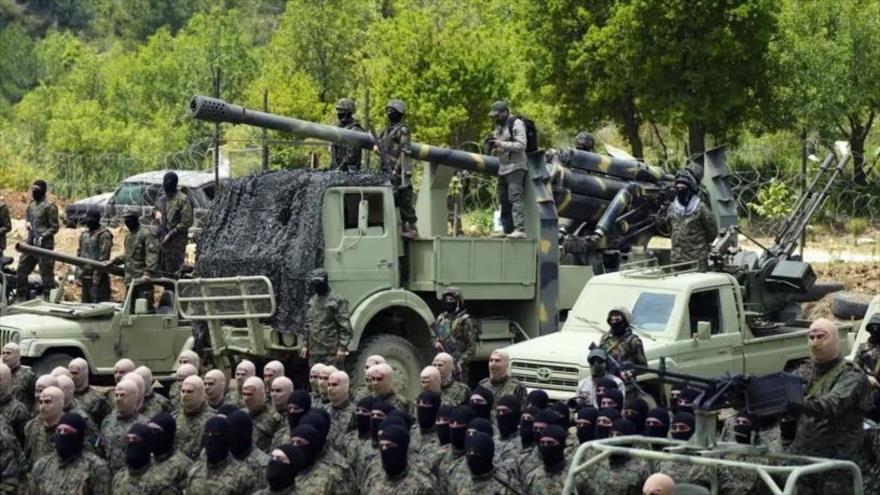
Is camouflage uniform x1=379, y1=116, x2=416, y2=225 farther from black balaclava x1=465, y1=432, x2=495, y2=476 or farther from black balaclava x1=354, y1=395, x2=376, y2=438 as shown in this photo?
black balaclava x1=465, y1=432, x2=495, y2=476

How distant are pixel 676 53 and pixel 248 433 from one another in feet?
77.8

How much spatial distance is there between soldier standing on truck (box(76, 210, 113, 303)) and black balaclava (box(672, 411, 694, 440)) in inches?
392

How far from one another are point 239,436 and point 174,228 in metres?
9.46

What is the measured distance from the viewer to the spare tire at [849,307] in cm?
2030

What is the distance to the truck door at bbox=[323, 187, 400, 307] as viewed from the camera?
688 inches

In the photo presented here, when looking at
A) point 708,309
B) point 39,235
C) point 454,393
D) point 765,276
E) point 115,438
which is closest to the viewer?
point 115,438

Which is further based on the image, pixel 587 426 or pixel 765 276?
pixel 765 276

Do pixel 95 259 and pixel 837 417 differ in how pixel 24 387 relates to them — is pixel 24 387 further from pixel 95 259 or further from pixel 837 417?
pixel 837 417

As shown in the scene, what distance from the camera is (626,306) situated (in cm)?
1659

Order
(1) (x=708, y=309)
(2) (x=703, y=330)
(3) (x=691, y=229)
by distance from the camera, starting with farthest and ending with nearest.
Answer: (3) (x=691, y=229)
(1) (x=708, y=309)
(2) (x=703, y=330)

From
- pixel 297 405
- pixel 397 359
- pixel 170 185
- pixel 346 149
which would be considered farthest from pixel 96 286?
pixel 297 405

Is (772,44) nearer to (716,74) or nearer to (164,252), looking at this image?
(716,74)

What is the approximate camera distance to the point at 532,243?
18.9 metres

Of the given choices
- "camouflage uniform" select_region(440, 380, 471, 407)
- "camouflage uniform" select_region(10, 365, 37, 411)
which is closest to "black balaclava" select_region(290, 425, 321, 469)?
"camouflage uniform" select_region(440, 380, 471, 407)
